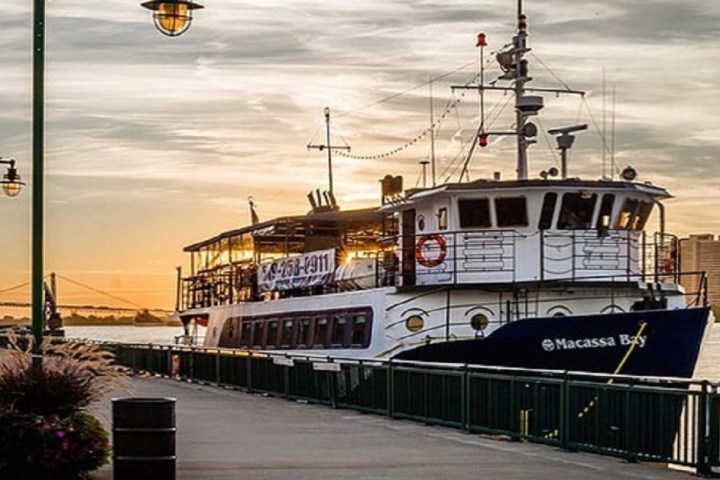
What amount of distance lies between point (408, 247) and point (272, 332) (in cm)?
790

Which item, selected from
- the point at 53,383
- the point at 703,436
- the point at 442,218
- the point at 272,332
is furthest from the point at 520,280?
the point at 53,383

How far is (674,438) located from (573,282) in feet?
44.3

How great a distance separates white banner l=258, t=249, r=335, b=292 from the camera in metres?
35.8

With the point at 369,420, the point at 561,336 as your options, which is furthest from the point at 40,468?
the point at 561,336

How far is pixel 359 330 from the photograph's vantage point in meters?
31.9

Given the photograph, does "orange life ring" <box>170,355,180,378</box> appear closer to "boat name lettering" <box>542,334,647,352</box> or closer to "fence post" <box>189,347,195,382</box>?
"fence post" <box>189,347,195,382</box>

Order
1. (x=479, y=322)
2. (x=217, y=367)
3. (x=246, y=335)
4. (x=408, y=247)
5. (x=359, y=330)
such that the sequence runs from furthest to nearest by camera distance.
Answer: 1. (x=246, y=335)
2. (x=217, y=367)
3. (x=408, y=247)
4. (x=359, y=330)
5. (x=479, y=322)

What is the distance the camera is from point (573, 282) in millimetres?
29516

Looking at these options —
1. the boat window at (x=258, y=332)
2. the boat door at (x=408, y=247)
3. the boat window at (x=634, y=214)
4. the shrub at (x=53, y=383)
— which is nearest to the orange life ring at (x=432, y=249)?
the boat door at (x=408, y=247)

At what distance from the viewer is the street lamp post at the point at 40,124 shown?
50.8ft

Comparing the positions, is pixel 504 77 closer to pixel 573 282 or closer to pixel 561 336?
pixel 573 282

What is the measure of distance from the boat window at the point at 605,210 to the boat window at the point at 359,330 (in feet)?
18.5

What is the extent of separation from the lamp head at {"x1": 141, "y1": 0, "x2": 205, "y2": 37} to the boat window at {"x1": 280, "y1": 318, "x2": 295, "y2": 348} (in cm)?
2219

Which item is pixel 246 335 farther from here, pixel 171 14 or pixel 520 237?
pixel 171 14
